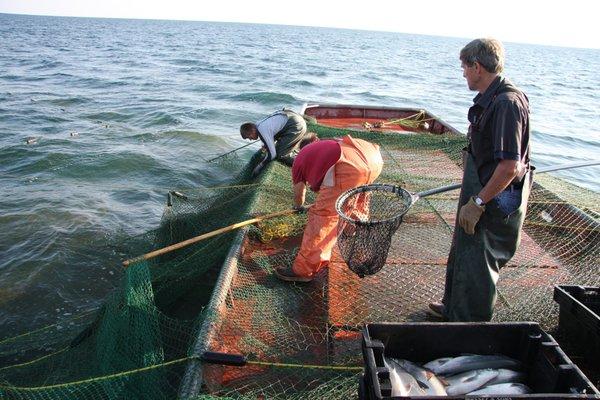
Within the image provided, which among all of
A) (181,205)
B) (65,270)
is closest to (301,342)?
(181,205)

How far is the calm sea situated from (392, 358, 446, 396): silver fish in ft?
17.7

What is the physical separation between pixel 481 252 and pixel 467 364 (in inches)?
35.6

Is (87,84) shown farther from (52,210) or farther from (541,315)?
(541,315)

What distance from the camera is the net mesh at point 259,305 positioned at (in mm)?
3664

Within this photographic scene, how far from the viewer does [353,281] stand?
16.3ft

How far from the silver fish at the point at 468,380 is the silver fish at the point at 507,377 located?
0.02 metres

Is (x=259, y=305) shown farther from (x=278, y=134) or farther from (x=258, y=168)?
(x=278, y=134)

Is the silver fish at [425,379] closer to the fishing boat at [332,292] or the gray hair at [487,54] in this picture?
the fishing boat at [332,292]

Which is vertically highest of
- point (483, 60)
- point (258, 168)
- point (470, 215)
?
point (483, 60)

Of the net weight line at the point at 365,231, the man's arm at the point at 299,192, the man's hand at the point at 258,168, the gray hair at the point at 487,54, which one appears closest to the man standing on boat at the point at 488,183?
the gray hair at the point at 487,54

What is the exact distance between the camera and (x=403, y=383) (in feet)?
9.09

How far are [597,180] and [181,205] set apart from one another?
576 inches

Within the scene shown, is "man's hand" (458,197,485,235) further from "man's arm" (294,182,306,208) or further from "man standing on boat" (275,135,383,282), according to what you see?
"man's arm" (294,182,306,208)

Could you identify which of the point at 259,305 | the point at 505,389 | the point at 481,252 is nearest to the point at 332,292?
the point at 259,305
